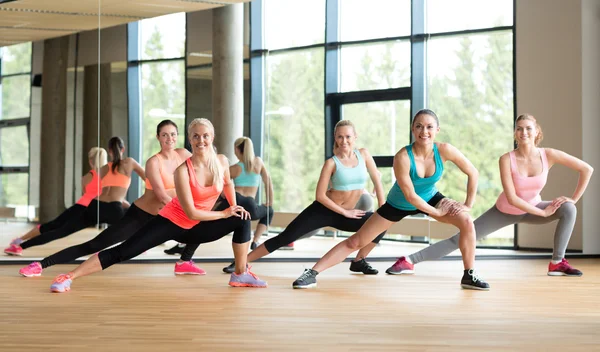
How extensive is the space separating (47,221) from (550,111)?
444cm

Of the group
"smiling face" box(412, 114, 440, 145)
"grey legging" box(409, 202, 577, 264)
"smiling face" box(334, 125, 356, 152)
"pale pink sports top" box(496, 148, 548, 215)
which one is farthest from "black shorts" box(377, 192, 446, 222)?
"pale pink sports top" box(496, 148, 548, 215)

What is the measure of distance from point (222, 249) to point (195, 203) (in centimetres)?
176

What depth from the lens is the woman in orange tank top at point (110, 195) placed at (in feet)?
20.9

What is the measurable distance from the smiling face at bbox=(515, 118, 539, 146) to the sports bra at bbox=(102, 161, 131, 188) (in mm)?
2977

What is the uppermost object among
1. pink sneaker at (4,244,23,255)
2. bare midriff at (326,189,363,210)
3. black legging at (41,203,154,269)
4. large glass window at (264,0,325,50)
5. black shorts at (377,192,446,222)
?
large glass window at (264,0,325,50)

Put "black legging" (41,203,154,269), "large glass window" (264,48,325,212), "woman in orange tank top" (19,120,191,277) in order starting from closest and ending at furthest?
"black legging" (41,203,154,269), "woman in orange tank top" (19,120,191,277), "large glass window" (264,48,325,212)

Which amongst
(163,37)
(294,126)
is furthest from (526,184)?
(163,37)

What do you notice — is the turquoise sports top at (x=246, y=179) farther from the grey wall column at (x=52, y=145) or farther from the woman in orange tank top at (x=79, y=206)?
the grey wall column at (x=52, y=145)

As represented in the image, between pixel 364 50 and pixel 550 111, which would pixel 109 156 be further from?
pixel 550 111

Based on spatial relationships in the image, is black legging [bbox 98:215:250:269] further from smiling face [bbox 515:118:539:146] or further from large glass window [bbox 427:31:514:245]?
large glass window [bbox 427:31:514:245]

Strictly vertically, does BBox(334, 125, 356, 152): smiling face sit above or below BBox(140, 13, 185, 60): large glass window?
below

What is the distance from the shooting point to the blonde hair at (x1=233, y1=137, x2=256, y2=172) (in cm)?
683

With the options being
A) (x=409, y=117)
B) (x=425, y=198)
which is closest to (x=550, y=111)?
(x=409, y=117)

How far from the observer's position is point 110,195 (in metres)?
6.46
